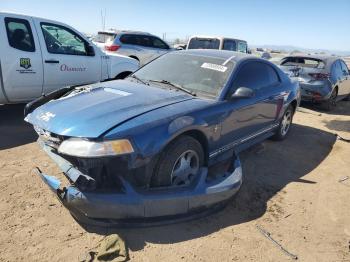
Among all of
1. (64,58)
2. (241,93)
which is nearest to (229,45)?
(64,58)

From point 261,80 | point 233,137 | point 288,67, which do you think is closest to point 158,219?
point 233,137

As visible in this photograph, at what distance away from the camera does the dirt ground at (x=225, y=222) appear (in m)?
3.12

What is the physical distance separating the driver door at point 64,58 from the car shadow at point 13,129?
779 millimetres

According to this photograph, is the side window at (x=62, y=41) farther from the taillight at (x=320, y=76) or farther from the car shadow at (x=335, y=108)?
the car shadow at (x=335, y=108)

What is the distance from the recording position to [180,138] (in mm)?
3635

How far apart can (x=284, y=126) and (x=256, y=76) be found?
173 centimetres

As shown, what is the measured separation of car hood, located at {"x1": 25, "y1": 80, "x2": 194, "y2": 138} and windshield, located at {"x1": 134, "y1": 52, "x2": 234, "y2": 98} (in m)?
0.29

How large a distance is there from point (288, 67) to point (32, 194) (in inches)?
330

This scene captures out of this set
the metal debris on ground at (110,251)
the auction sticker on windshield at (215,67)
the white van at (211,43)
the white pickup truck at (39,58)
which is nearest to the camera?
the metal debris on ground at (110,251)

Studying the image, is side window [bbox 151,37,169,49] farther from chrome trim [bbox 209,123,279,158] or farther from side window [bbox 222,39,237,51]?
chrome trim [bbox 209,123,279,158]

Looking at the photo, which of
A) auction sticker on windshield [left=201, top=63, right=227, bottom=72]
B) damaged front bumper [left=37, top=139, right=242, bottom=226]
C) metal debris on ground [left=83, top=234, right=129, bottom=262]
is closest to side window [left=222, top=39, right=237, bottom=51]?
auction sticker on windshield [left=201, top=63, right=227, bottom=72]

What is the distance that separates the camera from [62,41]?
6.73 metres

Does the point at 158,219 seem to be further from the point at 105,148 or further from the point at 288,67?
the point at 288,67

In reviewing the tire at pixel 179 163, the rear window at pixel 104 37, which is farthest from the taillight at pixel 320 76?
the tire at pixel 179 163
